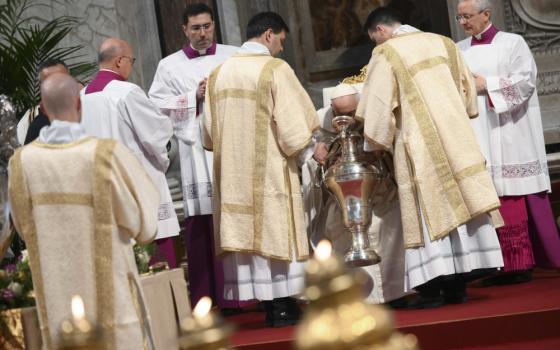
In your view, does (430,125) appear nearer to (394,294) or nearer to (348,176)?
(348,176)

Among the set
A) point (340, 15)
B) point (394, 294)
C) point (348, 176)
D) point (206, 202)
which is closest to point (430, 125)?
point (348, 176)

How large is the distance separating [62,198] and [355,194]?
2.22 meters

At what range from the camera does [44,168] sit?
13.6 ft

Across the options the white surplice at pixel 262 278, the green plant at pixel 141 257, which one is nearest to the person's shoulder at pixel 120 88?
the white surplice at pixel 262 278

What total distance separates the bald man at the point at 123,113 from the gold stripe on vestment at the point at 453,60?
1.86 meters

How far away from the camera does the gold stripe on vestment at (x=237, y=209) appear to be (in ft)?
19.8

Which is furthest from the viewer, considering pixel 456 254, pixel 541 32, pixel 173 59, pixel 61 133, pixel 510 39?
pixel 541 32

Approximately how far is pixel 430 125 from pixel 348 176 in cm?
57

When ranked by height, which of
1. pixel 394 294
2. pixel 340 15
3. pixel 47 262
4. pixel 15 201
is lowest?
pixel 394 294

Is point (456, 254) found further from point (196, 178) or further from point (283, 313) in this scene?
point (196, 178)

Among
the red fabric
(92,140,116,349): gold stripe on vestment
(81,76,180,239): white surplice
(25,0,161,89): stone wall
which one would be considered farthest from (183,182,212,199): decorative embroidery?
(92,140,116,349): gold stripe on vestment

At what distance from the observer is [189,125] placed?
22.6 feet

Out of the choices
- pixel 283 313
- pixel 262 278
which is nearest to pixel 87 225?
pixel 262 278

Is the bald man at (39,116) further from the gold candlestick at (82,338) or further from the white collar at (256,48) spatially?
the gold candlestick at (82,338)
